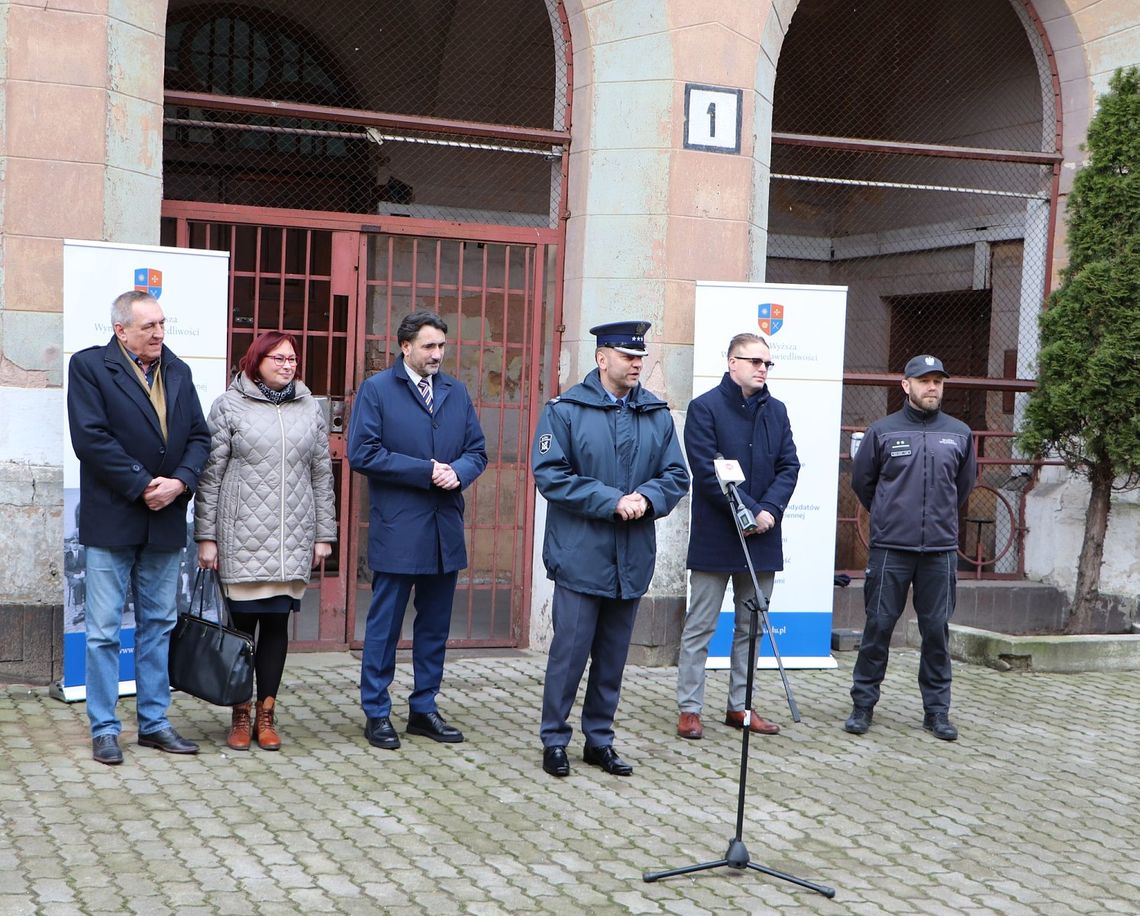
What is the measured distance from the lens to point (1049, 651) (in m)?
8.38

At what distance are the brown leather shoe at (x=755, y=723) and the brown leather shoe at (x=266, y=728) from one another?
7.02 ft

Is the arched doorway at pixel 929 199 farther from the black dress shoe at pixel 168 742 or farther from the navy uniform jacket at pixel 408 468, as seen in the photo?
the black dress shoe at pixel 168 742

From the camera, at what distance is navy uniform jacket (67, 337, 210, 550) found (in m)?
5.54

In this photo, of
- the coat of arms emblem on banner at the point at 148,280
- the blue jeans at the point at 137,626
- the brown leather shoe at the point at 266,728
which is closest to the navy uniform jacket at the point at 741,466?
the brown leather shoe at the point at 266,728

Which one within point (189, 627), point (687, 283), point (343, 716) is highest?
point (687, 283)

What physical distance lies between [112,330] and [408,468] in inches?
68.4

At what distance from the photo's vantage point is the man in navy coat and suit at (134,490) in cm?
558

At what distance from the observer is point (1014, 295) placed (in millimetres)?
10594

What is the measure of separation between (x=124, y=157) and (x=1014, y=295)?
21.6 ft

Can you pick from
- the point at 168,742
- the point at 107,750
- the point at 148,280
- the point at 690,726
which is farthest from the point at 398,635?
the point at 148,280

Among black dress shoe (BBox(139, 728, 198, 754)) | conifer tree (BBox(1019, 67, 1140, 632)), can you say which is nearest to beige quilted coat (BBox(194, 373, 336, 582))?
black dress shoe (BBox(139, 728, 198, 754))

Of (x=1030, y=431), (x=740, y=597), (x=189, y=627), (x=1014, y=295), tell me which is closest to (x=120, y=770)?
(x=189, y=627)

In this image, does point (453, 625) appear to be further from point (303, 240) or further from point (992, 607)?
point (992, 607)

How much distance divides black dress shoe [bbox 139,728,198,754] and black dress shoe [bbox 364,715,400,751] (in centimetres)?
74
